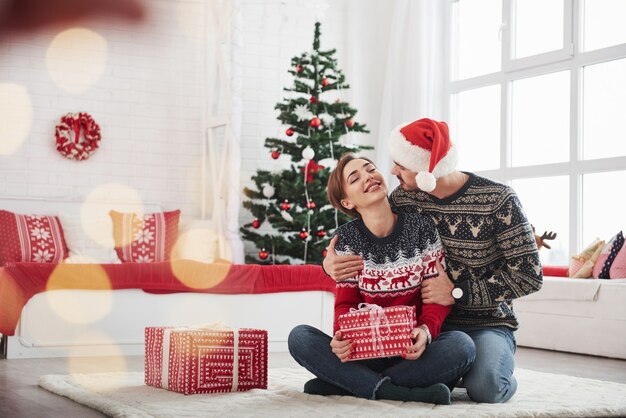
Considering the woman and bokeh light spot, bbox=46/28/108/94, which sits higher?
bokeh light spot, bbox=46/28/108/94

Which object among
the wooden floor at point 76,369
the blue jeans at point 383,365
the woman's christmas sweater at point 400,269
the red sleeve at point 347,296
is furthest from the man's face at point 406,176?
the wooden floor at point 76,369

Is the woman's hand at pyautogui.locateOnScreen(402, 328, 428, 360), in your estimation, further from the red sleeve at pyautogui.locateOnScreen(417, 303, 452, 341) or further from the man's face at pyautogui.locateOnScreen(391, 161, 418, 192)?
the man's face at pyautogui.locateOnScreen(391, 161, 418, 192)

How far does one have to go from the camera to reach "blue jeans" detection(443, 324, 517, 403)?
9.19 feet

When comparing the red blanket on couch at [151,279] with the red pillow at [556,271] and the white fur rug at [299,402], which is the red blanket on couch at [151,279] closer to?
the white fur rug at [299,402]

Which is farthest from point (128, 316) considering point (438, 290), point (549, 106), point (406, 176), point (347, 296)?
point (549, 106)

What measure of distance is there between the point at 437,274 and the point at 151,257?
376 cm

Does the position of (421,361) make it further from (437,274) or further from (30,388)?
(30,388)

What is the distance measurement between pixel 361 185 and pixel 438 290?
1.33 ft

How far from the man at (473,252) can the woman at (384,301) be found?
0.18 feet

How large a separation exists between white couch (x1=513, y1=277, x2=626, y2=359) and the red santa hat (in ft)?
8.06

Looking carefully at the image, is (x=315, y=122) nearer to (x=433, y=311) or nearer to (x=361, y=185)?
(x=361, y=185)

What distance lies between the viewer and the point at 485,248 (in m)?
2.91

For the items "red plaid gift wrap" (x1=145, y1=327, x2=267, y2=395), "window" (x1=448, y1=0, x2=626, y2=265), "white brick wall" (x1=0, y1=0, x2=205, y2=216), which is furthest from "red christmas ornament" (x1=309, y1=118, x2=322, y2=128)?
"red plaid gift wrap" (x1=145, y1=327, x2=267, y2=395)

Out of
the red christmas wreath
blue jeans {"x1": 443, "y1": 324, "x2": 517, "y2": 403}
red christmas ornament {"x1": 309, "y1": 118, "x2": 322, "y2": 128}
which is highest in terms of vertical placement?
red christmas ornament {"x1": 309, "y1": 118, "x2": 322, "y2": 128}
